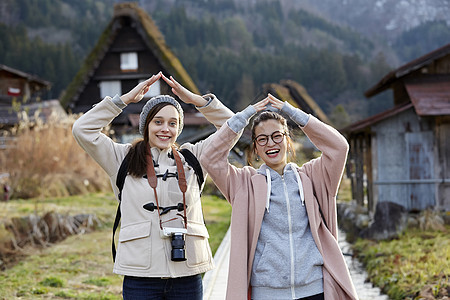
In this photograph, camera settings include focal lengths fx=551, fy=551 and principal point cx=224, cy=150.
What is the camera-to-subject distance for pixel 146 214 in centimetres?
322

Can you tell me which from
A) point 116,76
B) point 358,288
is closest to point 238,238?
point 358,288

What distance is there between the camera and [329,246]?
10.2ft

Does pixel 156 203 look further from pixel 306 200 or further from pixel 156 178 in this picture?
pixel 306 200

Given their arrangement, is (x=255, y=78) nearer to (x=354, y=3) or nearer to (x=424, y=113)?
(x=424, y=113)

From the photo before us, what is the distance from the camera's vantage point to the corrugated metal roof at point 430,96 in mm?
11758

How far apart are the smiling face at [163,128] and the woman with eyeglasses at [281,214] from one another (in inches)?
10.8

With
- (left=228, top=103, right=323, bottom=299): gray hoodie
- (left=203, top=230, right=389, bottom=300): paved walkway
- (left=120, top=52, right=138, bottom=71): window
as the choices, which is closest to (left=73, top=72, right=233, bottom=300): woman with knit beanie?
(left=228, top=103, right=323, bottom=299): gray hoodie

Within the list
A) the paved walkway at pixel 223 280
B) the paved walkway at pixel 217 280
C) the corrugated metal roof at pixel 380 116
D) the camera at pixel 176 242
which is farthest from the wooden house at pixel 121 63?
the camera at pixel 176 242

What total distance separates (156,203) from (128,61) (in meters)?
21.4

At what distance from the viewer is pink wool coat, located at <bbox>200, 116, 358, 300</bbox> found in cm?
304

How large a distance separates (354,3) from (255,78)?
2410 inches

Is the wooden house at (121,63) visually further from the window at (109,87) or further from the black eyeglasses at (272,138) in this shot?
the black eyeglasses at (272,138)

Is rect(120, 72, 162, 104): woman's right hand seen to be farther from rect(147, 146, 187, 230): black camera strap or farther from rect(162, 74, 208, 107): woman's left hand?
rect(147, 146, 187, 230): black camera strap

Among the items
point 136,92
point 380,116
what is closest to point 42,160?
point 380,116
